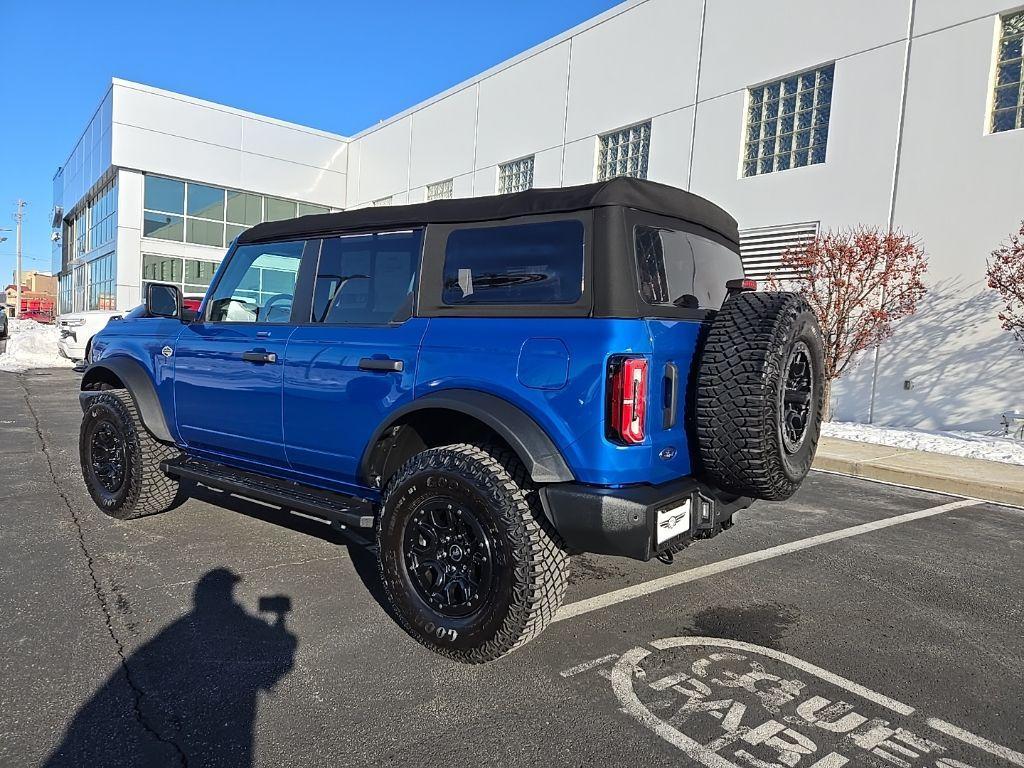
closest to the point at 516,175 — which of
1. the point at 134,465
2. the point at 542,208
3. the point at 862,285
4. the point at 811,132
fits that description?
the point at 811,132

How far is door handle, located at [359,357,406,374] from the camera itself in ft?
10.6

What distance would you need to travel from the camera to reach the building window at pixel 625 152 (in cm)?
1570

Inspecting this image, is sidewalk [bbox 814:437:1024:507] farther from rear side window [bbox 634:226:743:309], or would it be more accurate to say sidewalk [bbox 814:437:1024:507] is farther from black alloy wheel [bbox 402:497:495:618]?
black alloy wheel [bbox 402:497:495:618]

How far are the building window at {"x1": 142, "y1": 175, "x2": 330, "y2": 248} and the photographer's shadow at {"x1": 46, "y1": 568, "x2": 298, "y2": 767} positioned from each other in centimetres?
2381

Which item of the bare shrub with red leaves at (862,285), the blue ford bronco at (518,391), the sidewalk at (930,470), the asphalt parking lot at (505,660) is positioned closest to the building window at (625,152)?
the bare shrub with red leaves at (862,285)

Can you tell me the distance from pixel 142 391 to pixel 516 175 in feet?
53.3

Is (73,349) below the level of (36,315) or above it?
below

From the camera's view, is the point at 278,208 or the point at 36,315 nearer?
the point at 278,208

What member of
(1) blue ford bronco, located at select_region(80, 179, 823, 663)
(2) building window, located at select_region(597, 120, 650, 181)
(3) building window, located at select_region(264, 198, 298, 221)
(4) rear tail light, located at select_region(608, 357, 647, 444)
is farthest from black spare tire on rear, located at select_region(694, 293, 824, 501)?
(3) building window, located at select_region(264, 198, 298, 221)

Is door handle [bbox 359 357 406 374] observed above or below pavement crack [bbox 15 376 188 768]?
above

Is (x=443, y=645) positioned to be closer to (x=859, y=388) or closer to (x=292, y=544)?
(x=292, y=544)

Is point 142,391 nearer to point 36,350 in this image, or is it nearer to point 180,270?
point 36,350

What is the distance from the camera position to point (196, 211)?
25.3 metres

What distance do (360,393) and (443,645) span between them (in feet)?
4.15
